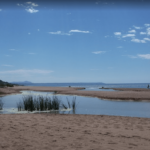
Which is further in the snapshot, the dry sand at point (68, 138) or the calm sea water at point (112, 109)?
the calm sea water at point (112, 109)

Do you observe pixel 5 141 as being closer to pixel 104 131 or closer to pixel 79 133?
pixel 79 133

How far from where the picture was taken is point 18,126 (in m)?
10.5

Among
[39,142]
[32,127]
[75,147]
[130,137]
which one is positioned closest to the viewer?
[75,147]

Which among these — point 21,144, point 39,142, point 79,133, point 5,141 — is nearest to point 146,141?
point 79,133

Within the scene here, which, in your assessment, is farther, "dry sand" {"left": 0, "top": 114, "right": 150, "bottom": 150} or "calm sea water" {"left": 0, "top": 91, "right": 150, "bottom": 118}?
"calm sea water" {"left": 0, "top": 91, "right": 150, "bottom": 118}

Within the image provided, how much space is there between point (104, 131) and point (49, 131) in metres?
2.70

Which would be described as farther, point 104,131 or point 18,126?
point 18,126

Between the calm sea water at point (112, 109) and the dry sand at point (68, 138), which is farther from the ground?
the dry sand at point (68, 138)

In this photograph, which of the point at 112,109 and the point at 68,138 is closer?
the point at 68,138

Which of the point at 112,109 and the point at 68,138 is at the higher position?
the point at 68,138

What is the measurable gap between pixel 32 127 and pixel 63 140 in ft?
9.84

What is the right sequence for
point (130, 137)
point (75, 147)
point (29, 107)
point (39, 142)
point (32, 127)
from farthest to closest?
point (29, 107) → point (32, 127) → point (130, 137) → point (39, 142) → point (75, 147)

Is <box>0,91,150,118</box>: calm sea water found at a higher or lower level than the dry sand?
lower

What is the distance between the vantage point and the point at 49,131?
946 cm
